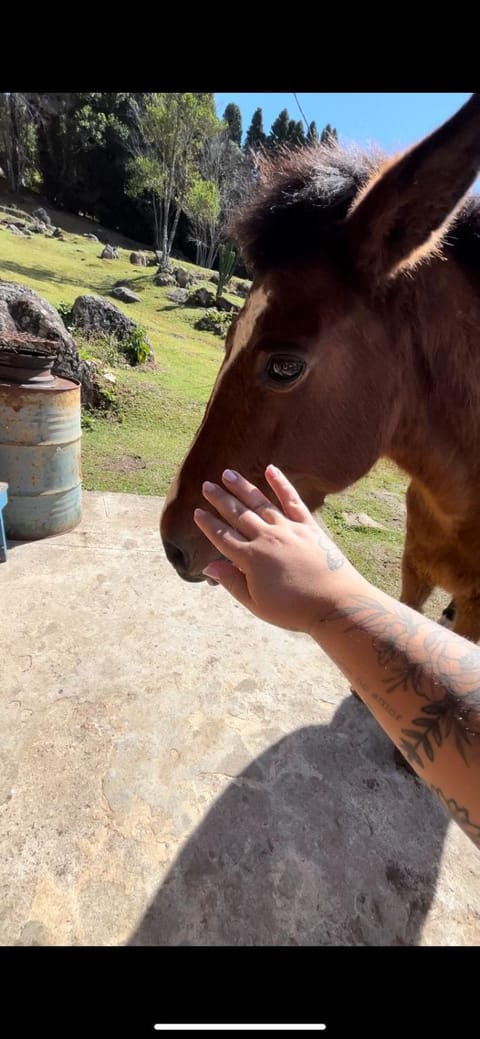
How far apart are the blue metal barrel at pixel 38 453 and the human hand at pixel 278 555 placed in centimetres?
350

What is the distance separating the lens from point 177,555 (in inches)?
66.8

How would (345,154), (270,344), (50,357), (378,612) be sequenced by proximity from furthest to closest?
(50,357) → (345,154) → (270,344) → (378,612)

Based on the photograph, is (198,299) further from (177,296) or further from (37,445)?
(37,445)

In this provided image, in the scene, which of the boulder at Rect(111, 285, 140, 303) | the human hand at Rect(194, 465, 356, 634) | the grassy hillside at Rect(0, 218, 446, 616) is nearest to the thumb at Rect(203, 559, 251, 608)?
the human hand at Rect(194, 465, 356, 634)

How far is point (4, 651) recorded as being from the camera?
3.10 meters

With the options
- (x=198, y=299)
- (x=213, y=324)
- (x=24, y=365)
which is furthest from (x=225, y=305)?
(x=24, y=365)

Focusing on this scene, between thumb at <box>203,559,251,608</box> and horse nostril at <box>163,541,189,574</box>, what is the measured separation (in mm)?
416

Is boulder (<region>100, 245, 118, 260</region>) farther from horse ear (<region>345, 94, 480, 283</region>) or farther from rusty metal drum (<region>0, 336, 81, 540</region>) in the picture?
horse ear (<region>345, 94, 480, 283</region>)

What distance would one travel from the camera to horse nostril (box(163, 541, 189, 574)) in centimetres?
167

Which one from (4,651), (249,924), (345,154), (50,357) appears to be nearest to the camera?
(345,154)

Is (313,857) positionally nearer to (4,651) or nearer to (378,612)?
(378,612)
